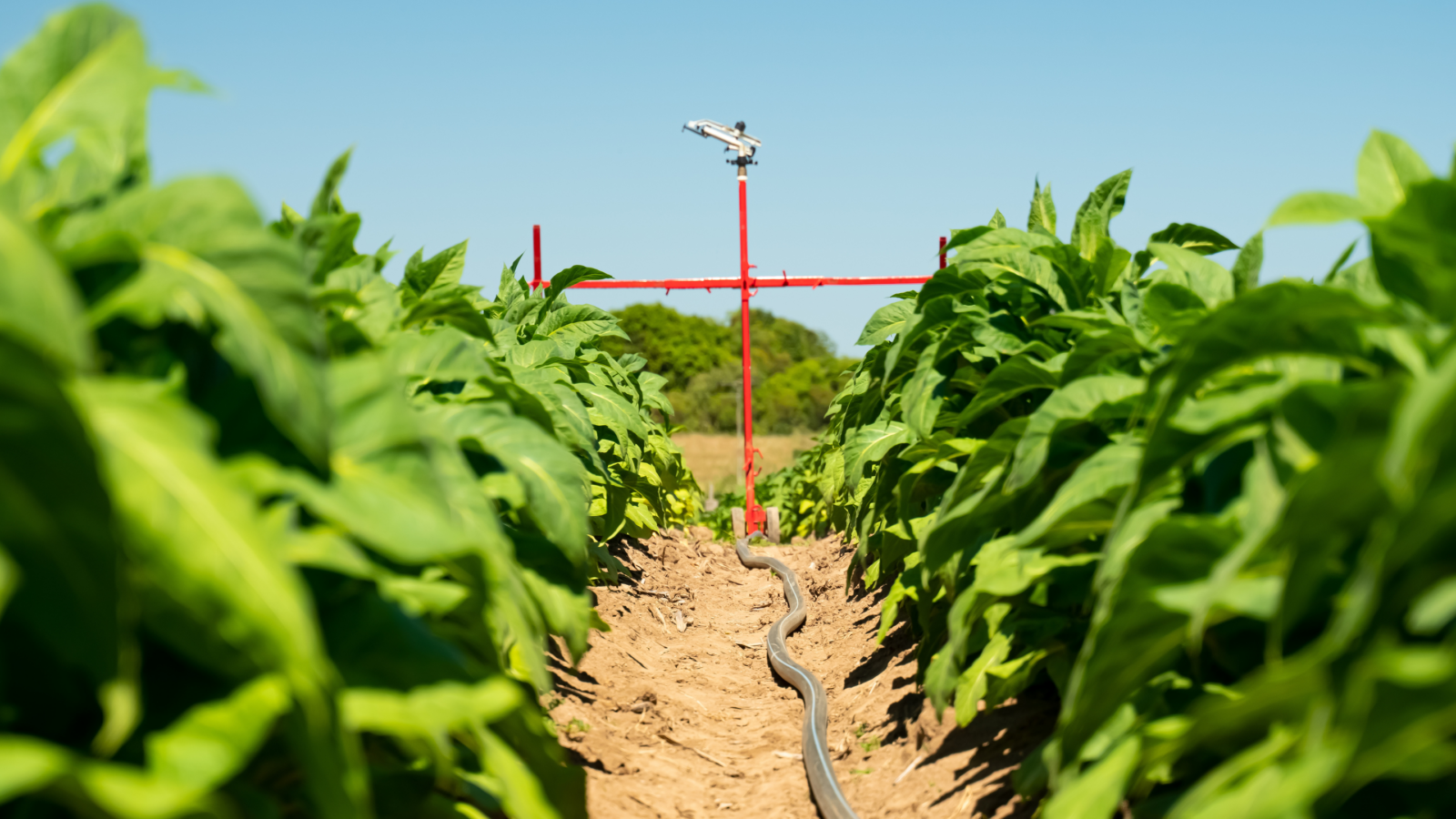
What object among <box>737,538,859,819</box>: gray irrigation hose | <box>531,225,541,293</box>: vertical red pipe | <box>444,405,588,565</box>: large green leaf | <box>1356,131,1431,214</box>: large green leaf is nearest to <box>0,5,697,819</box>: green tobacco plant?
<box>444,405,588,565</box>: large green leaf

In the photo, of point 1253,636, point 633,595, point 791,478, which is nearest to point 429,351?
point 1253,636

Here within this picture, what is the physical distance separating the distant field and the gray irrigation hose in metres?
20.0

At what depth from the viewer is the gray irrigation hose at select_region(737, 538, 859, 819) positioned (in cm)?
353

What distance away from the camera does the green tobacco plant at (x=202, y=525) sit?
1300mm

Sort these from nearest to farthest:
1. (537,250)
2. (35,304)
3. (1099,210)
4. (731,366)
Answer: (35,304) → (1099,210) → (537,250) → (731,366)

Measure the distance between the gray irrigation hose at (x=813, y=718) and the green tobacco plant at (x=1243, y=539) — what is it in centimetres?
73

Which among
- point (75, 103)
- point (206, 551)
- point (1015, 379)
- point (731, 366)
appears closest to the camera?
point (206, 551)

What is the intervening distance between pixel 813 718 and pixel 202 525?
3.35 meters

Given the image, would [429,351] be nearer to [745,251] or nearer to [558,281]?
[558,281]

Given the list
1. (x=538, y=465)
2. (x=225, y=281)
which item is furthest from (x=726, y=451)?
(x=225, y=281)

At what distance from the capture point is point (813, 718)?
14.4ft

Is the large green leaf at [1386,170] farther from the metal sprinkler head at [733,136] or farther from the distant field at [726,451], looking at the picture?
the distant field at [726,451]

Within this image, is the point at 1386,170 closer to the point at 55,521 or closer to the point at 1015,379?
the point at 1015,379

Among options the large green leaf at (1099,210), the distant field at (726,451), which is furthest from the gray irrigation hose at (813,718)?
the distant field at (726,451)
